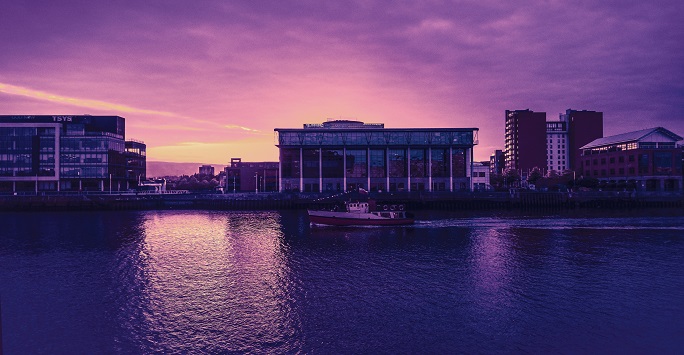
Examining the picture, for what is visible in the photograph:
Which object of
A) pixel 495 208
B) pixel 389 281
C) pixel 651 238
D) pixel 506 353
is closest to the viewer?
pixel 506 353

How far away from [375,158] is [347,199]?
86.9 feet

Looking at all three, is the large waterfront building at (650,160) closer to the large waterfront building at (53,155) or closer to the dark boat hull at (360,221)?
the dark boat hull at (360,221)

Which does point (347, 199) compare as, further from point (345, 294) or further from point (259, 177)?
point (345, 294)

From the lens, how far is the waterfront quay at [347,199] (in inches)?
4951

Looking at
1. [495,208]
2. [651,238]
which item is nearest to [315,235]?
[651,238]

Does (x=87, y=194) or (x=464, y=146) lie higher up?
(x=464, y=146)

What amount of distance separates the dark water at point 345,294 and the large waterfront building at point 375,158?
254 feet

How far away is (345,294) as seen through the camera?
36.4 meters

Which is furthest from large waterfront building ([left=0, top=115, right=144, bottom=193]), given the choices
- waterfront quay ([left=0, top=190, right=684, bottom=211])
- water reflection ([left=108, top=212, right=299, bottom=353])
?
water reflection ([left=108, top=212, right=299, bottom=353])

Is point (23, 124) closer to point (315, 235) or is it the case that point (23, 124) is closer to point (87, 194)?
point (87, 194)

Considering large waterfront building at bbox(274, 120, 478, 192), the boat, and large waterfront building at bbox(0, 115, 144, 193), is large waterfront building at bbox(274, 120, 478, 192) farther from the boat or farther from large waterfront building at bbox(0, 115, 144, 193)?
large waterfront building at bbox(0, 115, 144, 193)

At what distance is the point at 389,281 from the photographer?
40594mm

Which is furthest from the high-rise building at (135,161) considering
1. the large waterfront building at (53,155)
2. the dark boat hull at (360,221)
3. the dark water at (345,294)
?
the dark boat hull at (360,221)

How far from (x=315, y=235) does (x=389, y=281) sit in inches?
1229
